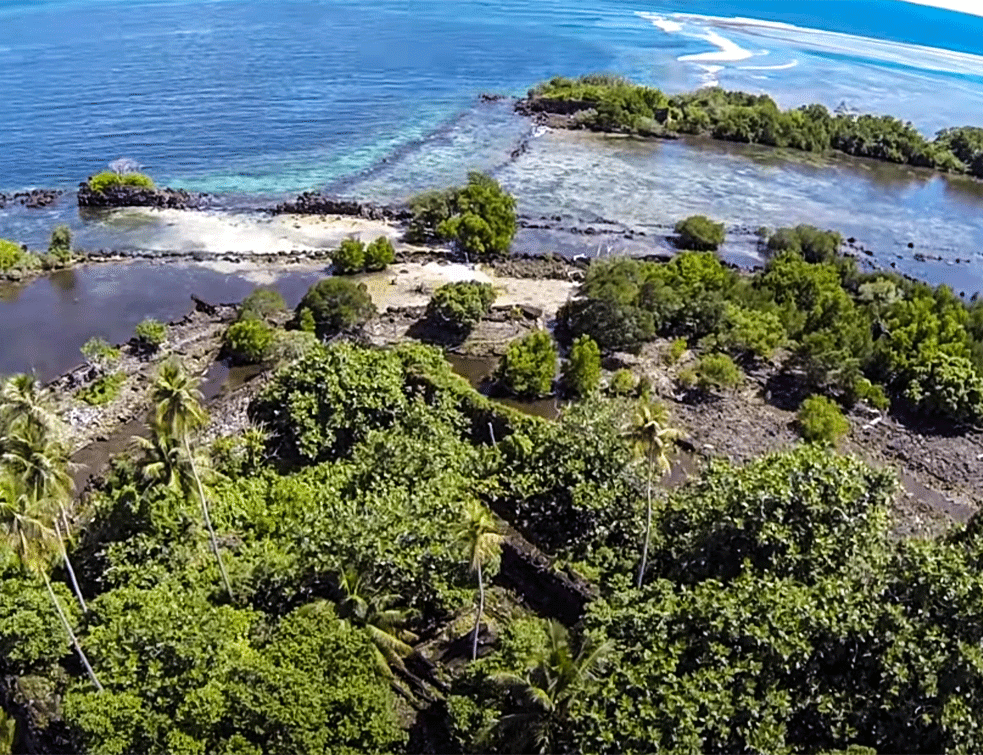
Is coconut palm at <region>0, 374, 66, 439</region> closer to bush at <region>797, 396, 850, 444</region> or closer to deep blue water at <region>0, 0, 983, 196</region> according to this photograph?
bush at <region>797, 396, 850, 444</region>

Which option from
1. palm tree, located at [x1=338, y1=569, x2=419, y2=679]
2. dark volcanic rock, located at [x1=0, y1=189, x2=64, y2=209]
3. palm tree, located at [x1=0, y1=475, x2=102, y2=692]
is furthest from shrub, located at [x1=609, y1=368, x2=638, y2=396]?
dark volcanic rock, located at [x1=0, y1=189, x2=64, y2=209]

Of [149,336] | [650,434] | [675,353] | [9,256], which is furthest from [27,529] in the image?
[9,256]

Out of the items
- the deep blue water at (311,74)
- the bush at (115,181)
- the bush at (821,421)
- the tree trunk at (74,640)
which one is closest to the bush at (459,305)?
the bush at (821,421)

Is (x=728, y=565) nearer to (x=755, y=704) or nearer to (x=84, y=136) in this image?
(x=755, y=704)

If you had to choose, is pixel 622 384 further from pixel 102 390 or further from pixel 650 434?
pixel 102 390

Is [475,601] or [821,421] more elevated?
[821,421]

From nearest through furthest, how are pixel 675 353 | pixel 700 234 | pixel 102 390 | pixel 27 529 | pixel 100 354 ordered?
pixel 27 529 < pixel 102 390 < pixel 100 354 < pixel 675 353 < pixel 700 234
